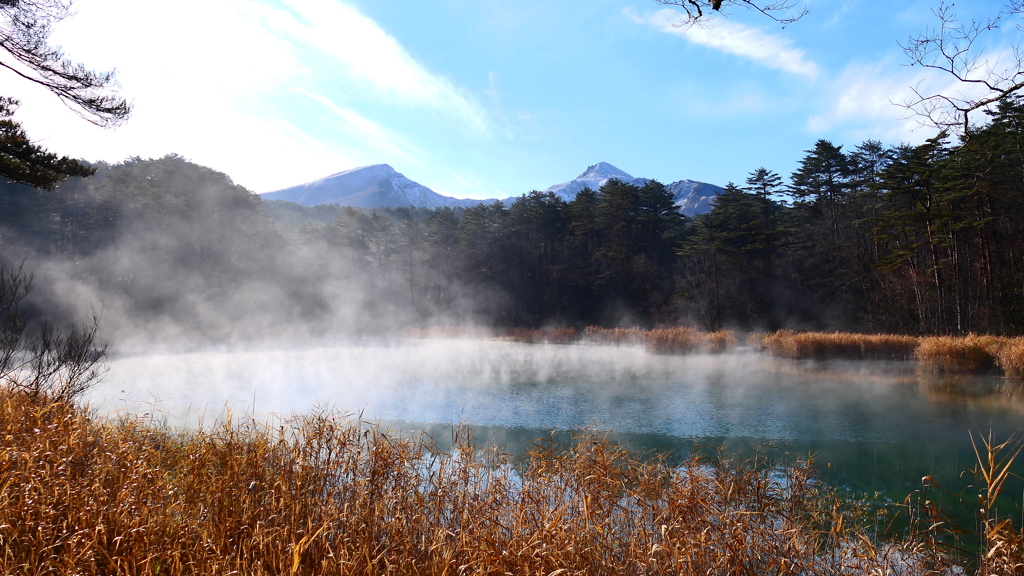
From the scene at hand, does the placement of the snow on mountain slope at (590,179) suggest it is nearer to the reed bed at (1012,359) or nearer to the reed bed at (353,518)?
the reed bed at (1012,359)

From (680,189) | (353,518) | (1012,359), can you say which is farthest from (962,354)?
(680,189)

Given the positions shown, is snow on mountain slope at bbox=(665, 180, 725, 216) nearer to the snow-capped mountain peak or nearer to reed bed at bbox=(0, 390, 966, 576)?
the snow-capped mountain peak

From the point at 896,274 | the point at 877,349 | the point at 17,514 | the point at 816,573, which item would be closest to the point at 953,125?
the point at 816,573

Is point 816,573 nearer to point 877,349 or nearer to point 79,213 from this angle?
point 877,349

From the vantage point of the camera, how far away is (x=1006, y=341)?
13266 mm

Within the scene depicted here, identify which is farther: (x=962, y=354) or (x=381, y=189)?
(x=381, y=189)

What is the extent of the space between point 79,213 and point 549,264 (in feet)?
96.3

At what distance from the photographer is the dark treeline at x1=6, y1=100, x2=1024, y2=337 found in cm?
2012

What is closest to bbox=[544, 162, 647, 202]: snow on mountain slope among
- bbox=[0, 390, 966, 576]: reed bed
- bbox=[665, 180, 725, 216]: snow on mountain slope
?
bbox=[665, 180, 725, 216]: snow on mountain slope

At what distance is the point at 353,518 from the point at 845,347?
706 inches

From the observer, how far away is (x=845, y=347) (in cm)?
1644

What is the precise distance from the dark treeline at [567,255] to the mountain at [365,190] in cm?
12488

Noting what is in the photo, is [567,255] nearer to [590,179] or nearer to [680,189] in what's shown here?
[680,189]

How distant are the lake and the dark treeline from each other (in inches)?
367
